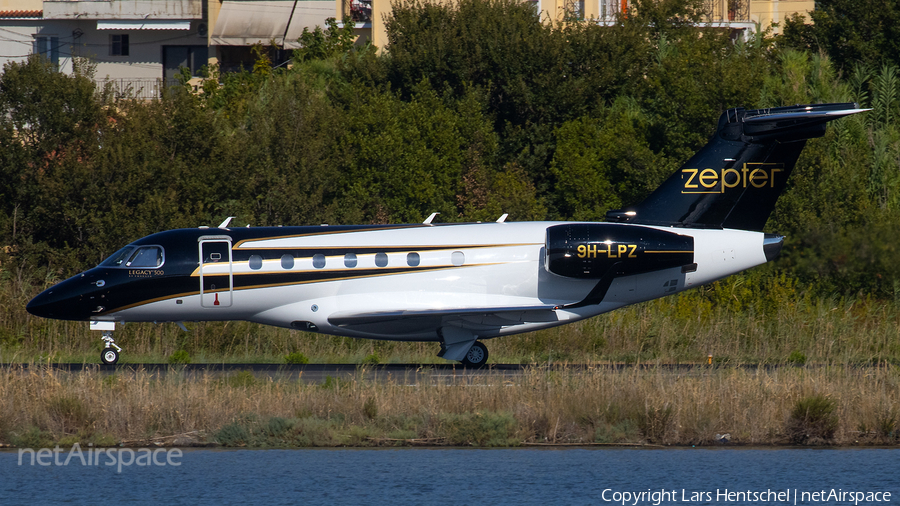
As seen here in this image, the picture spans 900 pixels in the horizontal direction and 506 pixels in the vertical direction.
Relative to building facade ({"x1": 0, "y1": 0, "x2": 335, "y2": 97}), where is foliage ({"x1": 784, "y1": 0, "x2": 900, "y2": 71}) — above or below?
below

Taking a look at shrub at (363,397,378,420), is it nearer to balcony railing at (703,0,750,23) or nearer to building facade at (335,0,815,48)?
building facade at (335,0,815,48)

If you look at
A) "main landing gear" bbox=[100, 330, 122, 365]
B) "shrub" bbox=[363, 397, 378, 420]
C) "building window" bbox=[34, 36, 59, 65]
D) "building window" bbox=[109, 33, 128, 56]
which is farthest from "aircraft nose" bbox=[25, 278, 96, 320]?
"building window" bbox=[34, 36, 59, 65]

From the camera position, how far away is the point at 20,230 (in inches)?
1331

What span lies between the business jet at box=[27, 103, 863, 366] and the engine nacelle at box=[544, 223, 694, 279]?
3cm

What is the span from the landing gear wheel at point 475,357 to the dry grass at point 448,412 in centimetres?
603

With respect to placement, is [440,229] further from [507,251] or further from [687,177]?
[687,177]

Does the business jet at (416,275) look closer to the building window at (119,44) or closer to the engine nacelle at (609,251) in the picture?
the engine nacelle at (609,251)

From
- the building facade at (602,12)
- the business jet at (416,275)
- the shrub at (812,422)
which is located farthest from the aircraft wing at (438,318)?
the building facade at (602,12)

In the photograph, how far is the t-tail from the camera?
2450 centimetres

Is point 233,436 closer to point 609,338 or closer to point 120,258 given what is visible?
point 120,258

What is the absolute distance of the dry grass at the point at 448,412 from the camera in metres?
16.7

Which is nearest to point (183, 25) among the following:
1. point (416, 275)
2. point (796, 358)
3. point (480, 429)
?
point (416, 275)

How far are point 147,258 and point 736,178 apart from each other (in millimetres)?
13312

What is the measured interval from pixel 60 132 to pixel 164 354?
11.1 meters
